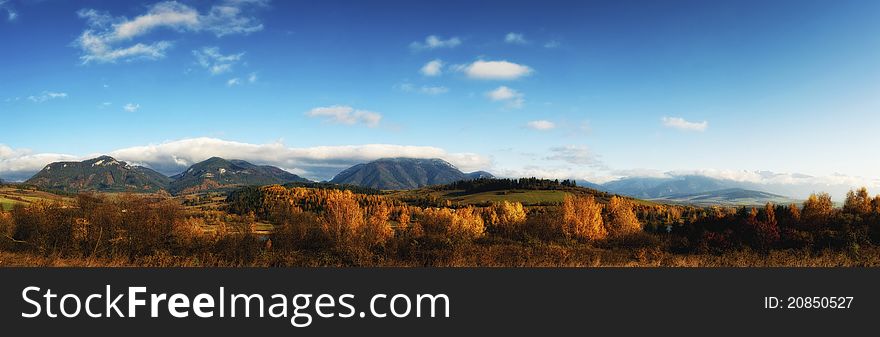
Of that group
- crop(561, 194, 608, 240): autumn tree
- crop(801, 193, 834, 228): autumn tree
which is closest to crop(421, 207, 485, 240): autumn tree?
crop(561, 194, 608, 240): autumn tree

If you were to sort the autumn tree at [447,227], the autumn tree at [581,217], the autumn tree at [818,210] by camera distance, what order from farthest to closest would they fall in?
the autumn tree at [581,217] < the autumn tree at [818,210] < the autumn tree at [447,227]

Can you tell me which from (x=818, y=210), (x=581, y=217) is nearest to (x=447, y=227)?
(x=818, y=210)

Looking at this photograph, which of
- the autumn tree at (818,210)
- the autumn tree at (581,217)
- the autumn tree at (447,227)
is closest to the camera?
the autumn tree at (447,227)

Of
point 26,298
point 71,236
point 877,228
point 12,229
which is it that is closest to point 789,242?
point 877,228

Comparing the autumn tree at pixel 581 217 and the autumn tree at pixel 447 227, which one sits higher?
the autumn tree at pixel 447 227

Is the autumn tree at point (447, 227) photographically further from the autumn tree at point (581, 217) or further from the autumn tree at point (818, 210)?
the autumn tree at point (818, 210)

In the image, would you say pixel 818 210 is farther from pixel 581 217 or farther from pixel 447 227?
pixel 447 227

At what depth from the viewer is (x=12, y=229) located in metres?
30.1

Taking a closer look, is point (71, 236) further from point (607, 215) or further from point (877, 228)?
point (607, 215)

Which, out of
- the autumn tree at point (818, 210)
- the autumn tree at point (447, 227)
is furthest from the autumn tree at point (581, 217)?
the autumn tree at point (818, 210)

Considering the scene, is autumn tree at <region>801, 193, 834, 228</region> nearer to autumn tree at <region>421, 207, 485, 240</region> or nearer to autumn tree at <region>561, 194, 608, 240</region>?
autumn tree at <region>561, 194, 608, 240</region>

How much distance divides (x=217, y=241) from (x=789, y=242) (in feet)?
97.7

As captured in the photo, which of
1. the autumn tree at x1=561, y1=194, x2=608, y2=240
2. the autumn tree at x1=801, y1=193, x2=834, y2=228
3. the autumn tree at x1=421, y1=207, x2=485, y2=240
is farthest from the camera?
the autumn tree at x1=561, y1=194, x2=608, y2=240

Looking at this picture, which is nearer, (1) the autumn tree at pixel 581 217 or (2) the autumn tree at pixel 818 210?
(2) the autumn tree at pixel 818 210
